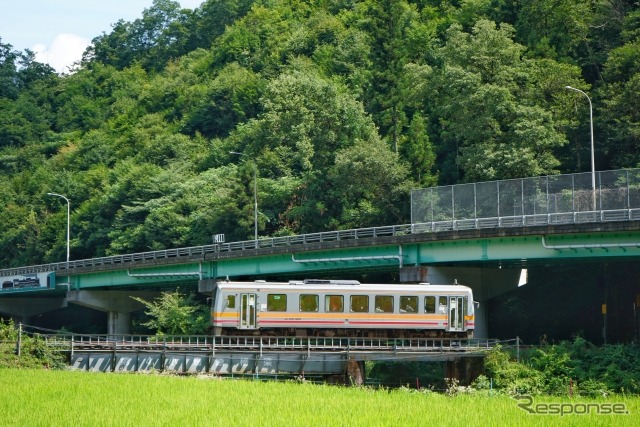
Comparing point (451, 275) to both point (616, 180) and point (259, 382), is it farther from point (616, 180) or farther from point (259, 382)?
point (259, 382)

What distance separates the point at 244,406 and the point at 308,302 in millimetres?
25565

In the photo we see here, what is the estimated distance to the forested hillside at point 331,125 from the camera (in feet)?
253

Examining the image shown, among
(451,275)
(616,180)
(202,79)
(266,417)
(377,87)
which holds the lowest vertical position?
(266,417)

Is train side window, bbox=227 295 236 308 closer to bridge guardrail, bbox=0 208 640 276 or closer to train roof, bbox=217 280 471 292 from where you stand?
train roof, bbox=217 280 471 292

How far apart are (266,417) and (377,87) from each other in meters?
69.1

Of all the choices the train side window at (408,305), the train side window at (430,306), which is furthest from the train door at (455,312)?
the train side window at (408,305)

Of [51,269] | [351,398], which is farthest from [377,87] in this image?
[351,398]

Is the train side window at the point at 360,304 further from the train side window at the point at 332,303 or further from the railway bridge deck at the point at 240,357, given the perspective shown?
the railway bridge deck at the point at 240,357

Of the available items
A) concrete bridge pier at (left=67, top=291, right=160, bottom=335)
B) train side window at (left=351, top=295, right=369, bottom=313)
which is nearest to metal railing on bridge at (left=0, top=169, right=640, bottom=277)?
train side window at (left=351, top=295, right=369, bottom=313)

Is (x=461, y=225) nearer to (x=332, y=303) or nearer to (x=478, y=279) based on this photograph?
(x=478, y=279)

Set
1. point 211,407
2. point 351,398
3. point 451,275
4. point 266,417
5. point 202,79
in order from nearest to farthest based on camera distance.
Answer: point 266,417
point 211,407
point 351,398
point 451,275
point 202,79

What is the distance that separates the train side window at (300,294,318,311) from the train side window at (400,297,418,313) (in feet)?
13.9

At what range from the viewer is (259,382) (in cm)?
4200

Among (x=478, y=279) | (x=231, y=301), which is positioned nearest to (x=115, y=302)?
(x=478, y=279)
